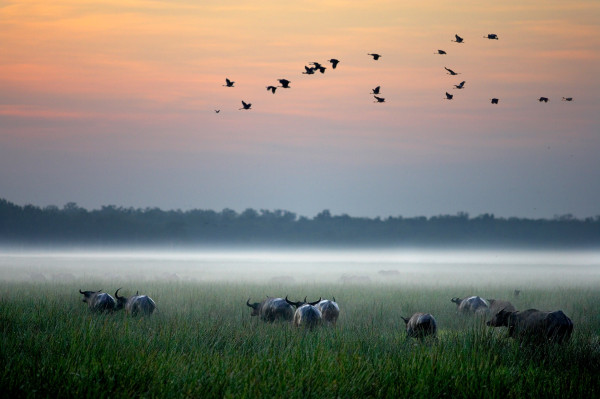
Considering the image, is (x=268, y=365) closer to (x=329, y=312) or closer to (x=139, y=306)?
(x=329, y=312)

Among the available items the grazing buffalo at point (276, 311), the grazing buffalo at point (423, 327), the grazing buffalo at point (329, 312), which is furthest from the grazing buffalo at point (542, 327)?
the grazing buffalo at point (276, 311)

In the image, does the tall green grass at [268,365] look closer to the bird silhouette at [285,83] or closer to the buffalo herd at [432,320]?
the buffalo herd at [432,320]

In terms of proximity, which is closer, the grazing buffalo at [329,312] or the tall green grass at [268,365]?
the tall green grass at [268,365]

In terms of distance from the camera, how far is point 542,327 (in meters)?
14.8

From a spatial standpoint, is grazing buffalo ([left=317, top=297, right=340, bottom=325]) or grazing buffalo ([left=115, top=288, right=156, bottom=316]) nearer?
grazing buffalo ([left=317, top=297, right=340, bottom=325])

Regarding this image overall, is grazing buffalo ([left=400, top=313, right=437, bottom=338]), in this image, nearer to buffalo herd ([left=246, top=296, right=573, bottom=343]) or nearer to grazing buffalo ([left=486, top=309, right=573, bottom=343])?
buffalo herd ([left=246, top=296, right=573, bottom=343])

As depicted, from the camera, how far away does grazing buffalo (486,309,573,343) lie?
14.6 metres

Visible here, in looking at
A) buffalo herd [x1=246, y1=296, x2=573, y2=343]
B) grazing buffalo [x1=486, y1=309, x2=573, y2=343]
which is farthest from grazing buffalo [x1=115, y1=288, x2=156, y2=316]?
grazing buffalo [x1=486, y1=309, x2=573, y2=343]

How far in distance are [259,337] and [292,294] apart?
17067 mm

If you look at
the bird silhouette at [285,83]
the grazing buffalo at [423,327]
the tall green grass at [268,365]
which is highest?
the bird silhouette at [285,83]

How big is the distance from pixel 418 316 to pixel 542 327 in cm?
287

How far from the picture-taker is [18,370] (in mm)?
9930

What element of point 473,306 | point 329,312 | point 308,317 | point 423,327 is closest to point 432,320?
point 423,327

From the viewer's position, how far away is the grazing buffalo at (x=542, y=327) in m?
14.6
